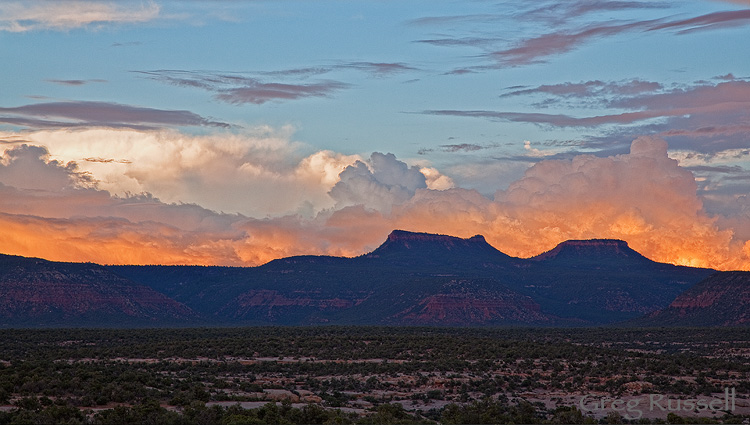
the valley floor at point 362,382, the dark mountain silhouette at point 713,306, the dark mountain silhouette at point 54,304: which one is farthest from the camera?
the dark mountain silhouette at point 54,304

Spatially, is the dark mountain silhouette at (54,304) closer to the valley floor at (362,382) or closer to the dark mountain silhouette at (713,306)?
the valley floor at (362,382)

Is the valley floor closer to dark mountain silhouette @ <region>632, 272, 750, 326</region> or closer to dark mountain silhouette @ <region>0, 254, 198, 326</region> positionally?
dark mountain silhouette @ <region>632, 272, 750, 326</region>

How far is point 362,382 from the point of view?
58.9m

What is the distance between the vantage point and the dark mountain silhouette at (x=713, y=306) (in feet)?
541

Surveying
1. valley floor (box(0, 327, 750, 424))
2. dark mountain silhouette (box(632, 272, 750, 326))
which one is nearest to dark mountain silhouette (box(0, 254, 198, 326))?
valley floor (box(0, 327, 750, 424))

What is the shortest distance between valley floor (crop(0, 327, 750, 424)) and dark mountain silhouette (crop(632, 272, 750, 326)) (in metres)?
73.7

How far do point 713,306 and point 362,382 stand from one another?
132 metres

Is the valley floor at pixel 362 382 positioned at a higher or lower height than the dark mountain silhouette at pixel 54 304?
lower

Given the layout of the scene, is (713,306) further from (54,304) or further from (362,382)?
(362,382)

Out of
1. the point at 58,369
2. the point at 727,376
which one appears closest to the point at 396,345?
the point at 727,376

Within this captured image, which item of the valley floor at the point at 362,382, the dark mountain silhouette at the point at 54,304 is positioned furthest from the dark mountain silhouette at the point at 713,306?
the dark mountain silhouette at the point at 54,304

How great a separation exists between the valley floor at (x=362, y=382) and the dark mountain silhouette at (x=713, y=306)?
73.7m

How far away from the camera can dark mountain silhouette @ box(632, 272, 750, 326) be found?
165000 millimetres

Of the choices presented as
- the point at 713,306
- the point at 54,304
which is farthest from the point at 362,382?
the point at 54,304
